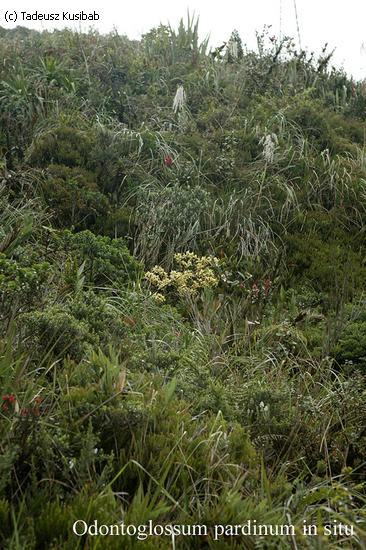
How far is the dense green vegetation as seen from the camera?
9.98 ft

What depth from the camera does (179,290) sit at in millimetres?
6141

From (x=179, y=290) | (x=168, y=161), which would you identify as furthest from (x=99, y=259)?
(x=168, y=161)

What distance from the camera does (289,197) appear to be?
8.44 metres

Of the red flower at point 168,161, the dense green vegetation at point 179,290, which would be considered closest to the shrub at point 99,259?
the dense green vegetation at point 179,290

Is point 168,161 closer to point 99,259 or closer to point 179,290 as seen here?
point 99,259

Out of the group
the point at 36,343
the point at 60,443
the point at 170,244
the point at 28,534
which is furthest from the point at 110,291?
the point at 28,534

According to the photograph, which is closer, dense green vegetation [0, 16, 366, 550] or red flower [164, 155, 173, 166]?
dense green vegetation [0, 16, 366, 550]

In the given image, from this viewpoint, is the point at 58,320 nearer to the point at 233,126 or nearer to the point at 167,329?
the point at 167,329

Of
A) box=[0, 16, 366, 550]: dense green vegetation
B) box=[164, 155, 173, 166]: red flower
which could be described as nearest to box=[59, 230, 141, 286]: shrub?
box=[0, 16, 366, 550]: dense green vegetation

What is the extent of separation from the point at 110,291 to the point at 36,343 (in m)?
2.03

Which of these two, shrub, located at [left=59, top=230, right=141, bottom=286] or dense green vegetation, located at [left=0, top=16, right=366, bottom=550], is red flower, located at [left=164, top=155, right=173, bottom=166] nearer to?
dense green vegetation, located at [left=0, top=16, right=366, bottom=550]

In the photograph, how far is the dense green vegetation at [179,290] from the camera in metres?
3.04

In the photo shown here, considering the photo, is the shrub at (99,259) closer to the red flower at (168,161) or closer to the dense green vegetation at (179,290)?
the dense green vegetation at (179,290)

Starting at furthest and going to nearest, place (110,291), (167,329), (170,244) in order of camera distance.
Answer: (170,244) → (110,291) → (167,329)
